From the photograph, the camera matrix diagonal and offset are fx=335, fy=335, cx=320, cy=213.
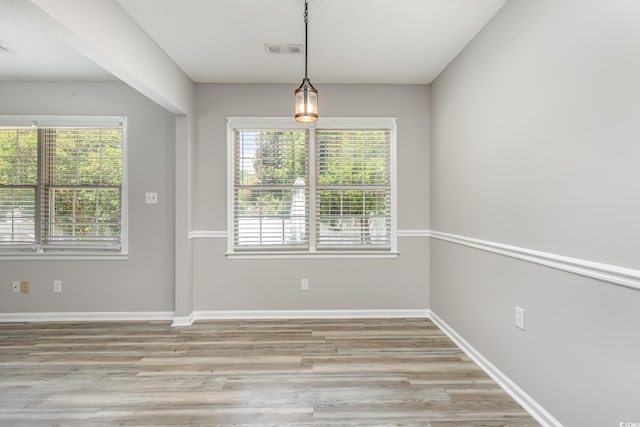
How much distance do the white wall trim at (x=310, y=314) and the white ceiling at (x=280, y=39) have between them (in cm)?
264

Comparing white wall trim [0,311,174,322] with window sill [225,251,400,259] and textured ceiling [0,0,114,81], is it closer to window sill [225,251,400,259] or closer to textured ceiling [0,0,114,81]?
window sill [225,251,400,259]

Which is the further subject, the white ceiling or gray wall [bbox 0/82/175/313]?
gray wall [bbox 0/82/175/313]

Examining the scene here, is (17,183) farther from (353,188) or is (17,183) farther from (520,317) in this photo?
(520,317)

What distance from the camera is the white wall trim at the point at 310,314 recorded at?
387cm

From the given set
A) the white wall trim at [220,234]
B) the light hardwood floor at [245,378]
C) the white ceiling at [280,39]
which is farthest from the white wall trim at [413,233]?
the white ceiling at [280,39]

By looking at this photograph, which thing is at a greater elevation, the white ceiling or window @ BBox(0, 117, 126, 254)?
the white ceiling

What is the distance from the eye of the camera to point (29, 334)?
3426 mm

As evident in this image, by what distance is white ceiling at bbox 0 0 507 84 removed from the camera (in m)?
2.43

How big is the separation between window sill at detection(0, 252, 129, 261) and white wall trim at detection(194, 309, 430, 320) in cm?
113

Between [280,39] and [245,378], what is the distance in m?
2.77

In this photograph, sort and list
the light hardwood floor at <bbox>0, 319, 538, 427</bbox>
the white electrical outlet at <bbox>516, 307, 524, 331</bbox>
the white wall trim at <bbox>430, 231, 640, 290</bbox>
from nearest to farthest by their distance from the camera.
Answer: the white wall trim at <bbox>430, 231, 640, 290</bbox>
the light hardwood floor at <bbox>0, 319, 538, 427</bbox>
the white electrical outlet at <bbox>516, 307, 524, 331</bbox>

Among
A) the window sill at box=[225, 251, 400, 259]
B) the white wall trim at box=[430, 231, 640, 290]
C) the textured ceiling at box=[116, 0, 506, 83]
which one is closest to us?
the white wall trim at box=[430, 231, 640, 290]

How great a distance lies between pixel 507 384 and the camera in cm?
236

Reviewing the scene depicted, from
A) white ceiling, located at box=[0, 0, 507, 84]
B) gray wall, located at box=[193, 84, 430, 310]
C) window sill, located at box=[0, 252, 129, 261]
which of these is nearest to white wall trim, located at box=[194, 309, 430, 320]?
gray wall, located at box=[193, 84, 430, 310]
